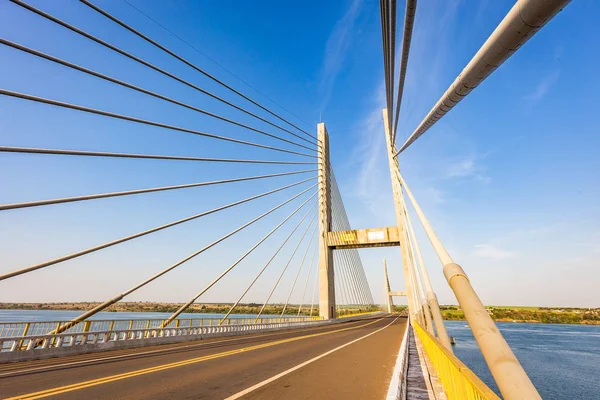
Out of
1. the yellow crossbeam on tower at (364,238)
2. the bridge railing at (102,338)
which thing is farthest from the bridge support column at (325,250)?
the bridge railing at (102,338)

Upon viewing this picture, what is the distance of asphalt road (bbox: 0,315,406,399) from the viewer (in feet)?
18.7

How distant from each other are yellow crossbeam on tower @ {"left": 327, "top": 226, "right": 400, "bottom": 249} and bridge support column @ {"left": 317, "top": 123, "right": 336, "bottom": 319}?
0.95 m

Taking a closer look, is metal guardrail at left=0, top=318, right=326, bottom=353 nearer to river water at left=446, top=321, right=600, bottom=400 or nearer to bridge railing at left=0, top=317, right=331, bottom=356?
bridge railing at left=0, top=317, right=331, bottom=356

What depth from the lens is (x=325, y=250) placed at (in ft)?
111

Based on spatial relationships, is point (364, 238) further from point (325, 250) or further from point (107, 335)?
point (107, 335)

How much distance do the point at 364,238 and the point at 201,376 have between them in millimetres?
30049

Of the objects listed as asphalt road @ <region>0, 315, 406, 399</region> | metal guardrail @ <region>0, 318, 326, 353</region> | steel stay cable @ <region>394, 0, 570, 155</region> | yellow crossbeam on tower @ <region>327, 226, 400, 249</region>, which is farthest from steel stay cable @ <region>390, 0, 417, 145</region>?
yellow crossbeam on tower @ <region>327, 226, 400, 249</region>

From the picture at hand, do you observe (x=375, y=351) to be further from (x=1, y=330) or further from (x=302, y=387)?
(x=1, y=330)

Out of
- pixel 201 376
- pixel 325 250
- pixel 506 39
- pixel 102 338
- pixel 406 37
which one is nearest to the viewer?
pixel 506 39

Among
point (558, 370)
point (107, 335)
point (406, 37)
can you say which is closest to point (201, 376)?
point (107, 335)

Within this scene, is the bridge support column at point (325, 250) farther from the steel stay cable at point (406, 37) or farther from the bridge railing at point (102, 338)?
the steel stay cable at point (406, 37)

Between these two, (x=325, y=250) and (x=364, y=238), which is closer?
(x=325, y=250)

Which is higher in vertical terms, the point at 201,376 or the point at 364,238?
the point at 364,238

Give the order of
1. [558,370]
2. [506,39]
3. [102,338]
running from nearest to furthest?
[506,39], [102,338], [558,370]
